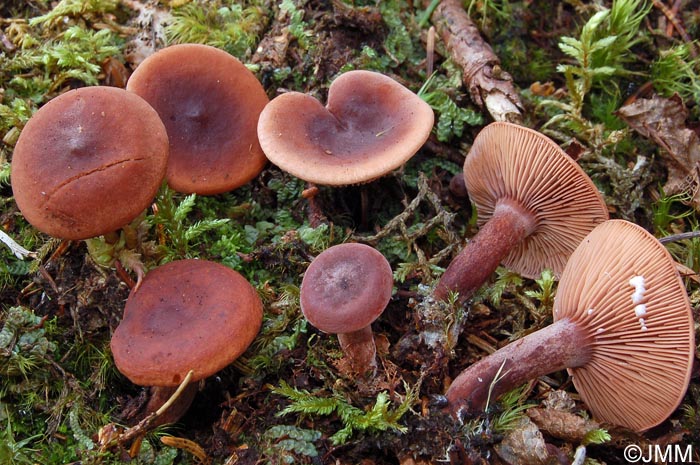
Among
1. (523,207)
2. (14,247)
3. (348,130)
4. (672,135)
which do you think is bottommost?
(14,247)

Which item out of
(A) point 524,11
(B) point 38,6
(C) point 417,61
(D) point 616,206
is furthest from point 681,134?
(B) point 38,6

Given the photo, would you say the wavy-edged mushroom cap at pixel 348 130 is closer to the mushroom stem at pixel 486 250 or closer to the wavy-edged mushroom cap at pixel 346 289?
the wavy-edged mushroom cap at pixel 346 289

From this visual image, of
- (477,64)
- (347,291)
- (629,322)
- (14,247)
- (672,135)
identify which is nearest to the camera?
(347,291)

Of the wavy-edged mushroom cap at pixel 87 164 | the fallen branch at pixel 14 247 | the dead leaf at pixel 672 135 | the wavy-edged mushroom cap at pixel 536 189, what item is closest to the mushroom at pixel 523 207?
the wavy-edged mushroom cap at pixel 536 189

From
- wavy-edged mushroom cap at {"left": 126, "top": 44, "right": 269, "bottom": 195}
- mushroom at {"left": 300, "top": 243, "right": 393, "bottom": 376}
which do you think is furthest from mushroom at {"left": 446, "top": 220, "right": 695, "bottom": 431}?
wavy-edged mushroom cap at {"left": 126, "top": 44, "right": 269, "bottom": 195}

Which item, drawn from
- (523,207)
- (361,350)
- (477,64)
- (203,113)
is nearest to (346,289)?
(361,350)

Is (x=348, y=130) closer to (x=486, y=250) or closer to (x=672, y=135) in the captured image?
(x=486, y=250)
